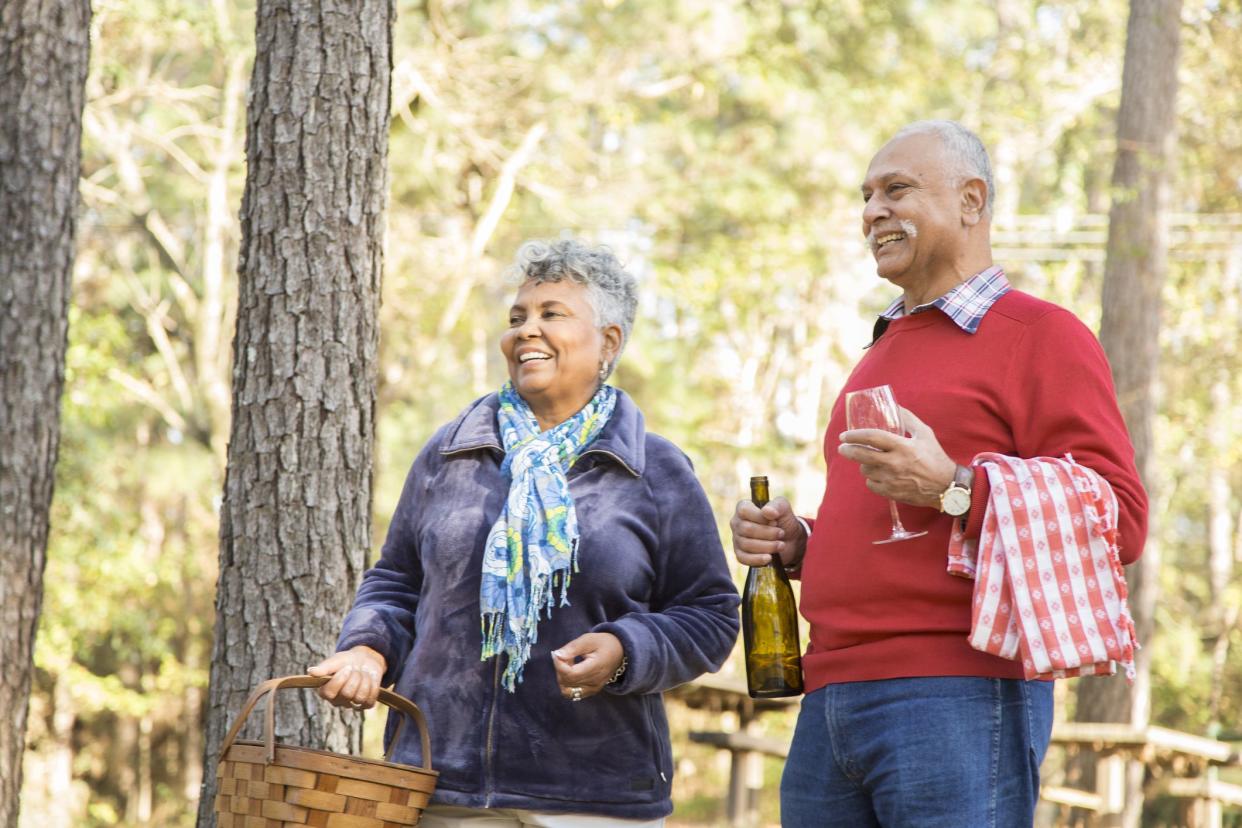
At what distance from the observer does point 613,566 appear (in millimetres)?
2717

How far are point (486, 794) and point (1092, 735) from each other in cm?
542

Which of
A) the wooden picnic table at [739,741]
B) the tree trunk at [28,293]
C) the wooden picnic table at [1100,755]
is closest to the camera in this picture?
the tree trunk at [28,293]

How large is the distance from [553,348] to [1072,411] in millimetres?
1080

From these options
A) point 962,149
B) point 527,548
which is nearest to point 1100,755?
point 527,548

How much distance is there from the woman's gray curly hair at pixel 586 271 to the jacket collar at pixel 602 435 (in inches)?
5.1

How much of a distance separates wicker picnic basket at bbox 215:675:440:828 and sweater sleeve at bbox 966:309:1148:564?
108 centimetres

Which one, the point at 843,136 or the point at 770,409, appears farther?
the point at 770,409

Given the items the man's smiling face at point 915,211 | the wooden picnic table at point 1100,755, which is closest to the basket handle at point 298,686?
the man's smiling face at point 915,211

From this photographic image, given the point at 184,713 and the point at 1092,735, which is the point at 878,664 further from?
the point at 184,713

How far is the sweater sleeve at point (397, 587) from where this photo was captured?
276 cm

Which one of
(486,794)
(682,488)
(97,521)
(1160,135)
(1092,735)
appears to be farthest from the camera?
(97,521)

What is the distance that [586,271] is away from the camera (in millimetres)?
2893

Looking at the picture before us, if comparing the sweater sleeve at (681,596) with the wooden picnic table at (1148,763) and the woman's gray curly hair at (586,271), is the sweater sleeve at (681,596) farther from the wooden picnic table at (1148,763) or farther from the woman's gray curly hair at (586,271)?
the wooden picnic table at (1148,763)

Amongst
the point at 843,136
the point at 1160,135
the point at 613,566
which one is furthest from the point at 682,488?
the point at 843,136
